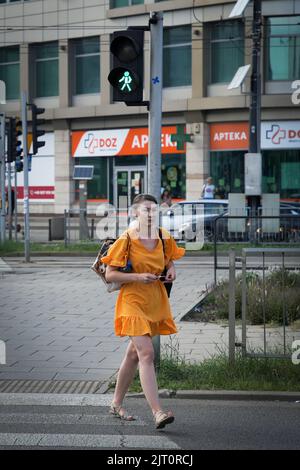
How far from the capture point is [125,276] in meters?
6.45

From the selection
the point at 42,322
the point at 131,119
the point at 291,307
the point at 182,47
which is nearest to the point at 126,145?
the point at 131,119

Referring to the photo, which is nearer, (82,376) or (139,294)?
(139,294)

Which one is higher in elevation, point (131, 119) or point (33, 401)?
point (131, 119)

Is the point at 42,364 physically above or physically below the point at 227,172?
below

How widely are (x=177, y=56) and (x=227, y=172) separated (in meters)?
5.37

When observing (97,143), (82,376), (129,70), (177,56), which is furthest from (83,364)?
(97,143)

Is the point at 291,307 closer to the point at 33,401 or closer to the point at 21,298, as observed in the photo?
the point at 33,401

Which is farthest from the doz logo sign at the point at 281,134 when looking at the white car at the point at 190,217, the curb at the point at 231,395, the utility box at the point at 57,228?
the curb at the point at 231,395

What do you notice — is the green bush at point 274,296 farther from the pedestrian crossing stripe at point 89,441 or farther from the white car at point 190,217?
the white car at point 190,217

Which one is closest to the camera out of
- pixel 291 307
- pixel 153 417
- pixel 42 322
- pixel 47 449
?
pixel 47 449

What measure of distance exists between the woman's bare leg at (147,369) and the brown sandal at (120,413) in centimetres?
38

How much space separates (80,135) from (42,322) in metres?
29.0

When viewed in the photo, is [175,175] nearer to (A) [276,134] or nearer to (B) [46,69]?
(A) [276,134]

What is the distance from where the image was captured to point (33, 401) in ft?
24.2
